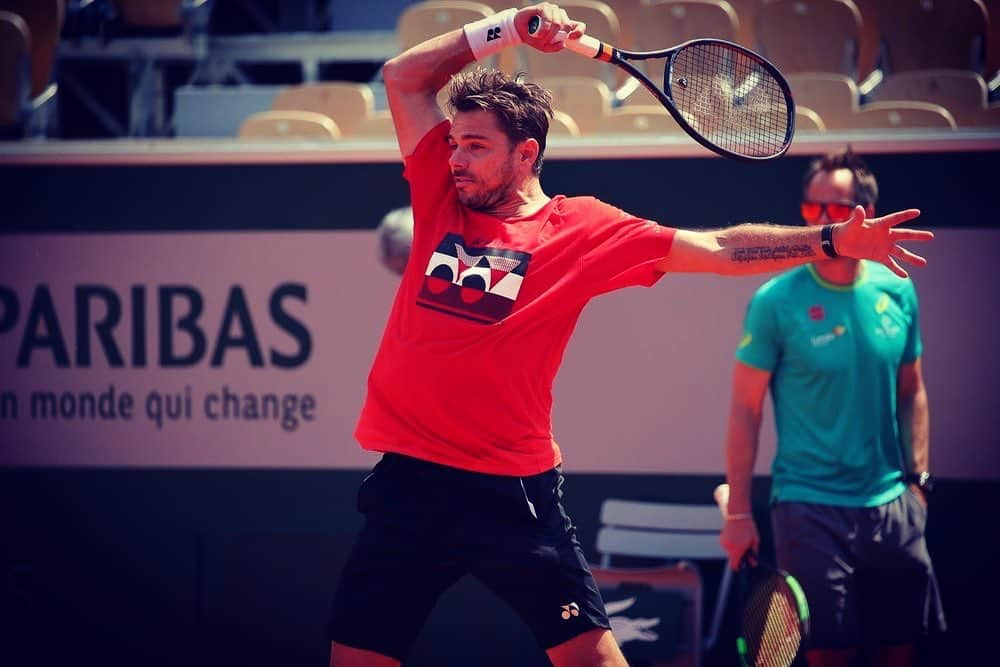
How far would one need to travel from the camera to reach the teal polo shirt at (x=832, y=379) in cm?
389

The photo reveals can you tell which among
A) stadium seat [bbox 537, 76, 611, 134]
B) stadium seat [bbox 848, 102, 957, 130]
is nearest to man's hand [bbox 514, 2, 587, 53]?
stadium seat [bbox 848, 102, 957, 130]

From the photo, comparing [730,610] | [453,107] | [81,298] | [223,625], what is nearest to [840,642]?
[730,610]

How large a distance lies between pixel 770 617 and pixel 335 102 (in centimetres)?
434

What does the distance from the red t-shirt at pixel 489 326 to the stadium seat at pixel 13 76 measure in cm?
477

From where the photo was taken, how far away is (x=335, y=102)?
7.04 metres

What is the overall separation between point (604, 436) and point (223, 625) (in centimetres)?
186

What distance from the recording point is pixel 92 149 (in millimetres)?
5352

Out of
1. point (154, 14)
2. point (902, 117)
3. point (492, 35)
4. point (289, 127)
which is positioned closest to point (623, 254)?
point (492, 35)

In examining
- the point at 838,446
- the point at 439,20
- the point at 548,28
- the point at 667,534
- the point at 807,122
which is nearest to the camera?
the point at 548,28

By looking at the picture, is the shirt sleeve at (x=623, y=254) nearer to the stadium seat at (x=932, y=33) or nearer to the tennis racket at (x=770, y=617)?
the tennis racket at (x=770, y=617)

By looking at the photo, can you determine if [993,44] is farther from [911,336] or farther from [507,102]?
[507,102]

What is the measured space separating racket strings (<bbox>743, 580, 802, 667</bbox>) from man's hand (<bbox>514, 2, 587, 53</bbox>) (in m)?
1.77

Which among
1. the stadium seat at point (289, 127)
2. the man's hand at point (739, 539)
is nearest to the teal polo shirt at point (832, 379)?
the man's hand at point (739, 539)

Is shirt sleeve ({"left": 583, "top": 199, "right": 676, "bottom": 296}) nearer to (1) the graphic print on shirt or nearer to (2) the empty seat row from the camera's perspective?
(1) the graphic print on shirt
